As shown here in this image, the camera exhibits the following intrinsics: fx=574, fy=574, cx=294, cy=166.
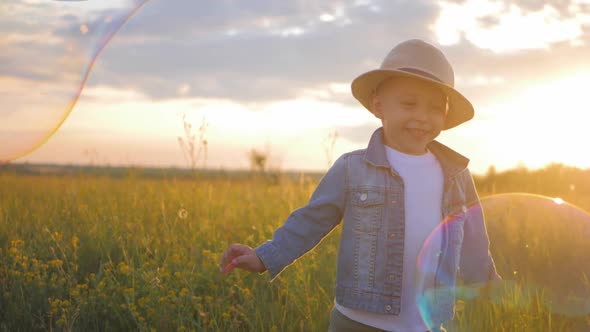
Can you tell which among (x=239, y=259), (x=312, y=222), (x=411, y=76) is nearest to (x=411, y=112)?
(x=411, y=76)

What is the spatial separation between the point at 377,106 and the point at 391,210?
518mm

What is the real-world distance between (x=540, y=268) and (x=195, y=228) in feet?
9.43

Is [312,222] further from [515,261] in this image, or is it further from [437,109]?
[515,261]

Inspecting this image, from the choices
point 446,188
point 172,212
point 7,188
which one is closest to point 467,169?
point 446,188

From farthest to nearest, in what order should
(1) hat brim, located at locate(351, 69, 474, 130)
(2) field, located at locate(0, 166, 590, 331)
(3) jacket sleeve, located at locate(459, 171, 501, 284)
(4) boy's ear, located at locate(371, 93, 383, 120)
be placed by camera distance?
(2) field, located at locate(0, 166, 590, 331)
(3) jacket sleeve, located at locate(459, 171, 501, 284)
(4) boy's ear, located at locate(371, 93, 383, 120)
(1) hat brim, located at locate(351, 69, 474, 130)

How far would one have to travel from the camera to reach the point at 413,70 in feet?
8.61

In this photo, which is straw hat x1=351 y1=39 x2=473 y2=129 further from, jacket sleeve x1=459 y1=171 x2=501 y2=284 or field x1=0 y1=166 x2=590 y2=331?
field x1=0 y1=166 x2=590 y2=331

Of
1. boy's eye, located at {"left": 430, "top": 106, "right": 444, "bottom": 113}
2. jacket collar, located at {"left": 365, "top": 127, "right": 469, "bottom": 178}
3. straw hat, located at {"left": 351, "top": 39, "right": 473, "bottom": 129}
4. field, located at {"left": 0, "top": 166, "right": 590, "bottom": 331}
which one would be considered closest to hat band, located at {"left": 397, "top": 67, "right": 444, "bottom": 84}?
straw hat, located at {"left": 351, "top": 39, "right": 473, "bottom": 129}

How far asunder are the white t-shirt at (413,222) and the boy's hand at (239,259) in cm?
43

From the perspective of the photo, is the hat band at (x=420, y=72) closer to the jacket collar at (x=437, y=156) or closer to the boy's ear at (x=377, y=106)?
the boy's ear at (x=377, y=106)

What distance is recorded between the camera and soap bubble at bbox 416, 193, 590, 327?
265 centimetres

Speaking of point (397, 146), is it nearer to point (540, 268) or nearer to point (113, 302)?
point (113, 302)

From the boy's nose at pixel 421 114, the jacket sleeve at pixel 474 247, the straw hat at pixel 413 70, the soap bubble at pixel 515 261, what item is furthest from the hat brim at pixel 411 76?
the soap bubble at pixel 515 261

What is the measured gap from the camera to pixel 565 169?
12219mm
